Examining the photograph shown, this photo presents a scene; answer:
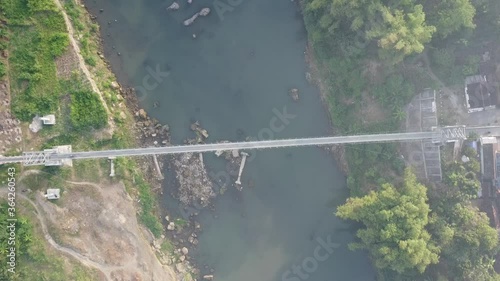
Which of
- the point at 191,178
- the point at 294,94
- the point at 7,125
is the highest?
the point at 7,125

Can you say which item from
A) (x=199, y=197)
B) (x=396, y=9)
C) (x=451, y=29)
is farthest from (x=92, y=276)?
(x=451, y=29)

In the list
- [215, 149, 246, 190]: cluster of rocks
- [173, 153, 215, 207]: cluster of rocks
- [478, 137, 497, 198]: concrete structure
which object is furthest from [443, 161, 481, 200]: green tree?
[173, 153, 215, 207]: cluster of rocks

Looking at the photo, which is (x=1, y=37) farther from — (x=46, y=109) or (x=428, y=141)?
(x=428, y=141)

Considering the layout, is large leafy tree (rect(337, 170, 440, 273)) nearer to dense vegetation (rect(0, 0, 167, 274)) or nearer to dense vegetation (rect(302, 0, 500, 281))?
dense vegetation (rect(302, 0, 500, 281))

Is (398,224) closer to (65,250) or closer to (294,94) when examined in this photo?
(294,94)

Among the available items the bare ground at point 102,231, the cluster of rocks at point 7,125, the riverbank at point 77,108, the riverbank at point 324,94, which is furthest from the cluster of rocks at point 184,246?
the cluster of rocks at point 7,125

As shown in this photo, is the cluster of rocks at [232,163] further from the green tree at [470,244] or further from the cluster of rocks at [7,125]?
the green tree at [470,244]

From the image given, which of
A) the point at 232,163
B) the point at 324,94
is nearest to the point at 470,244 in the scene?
the point at 324,94
